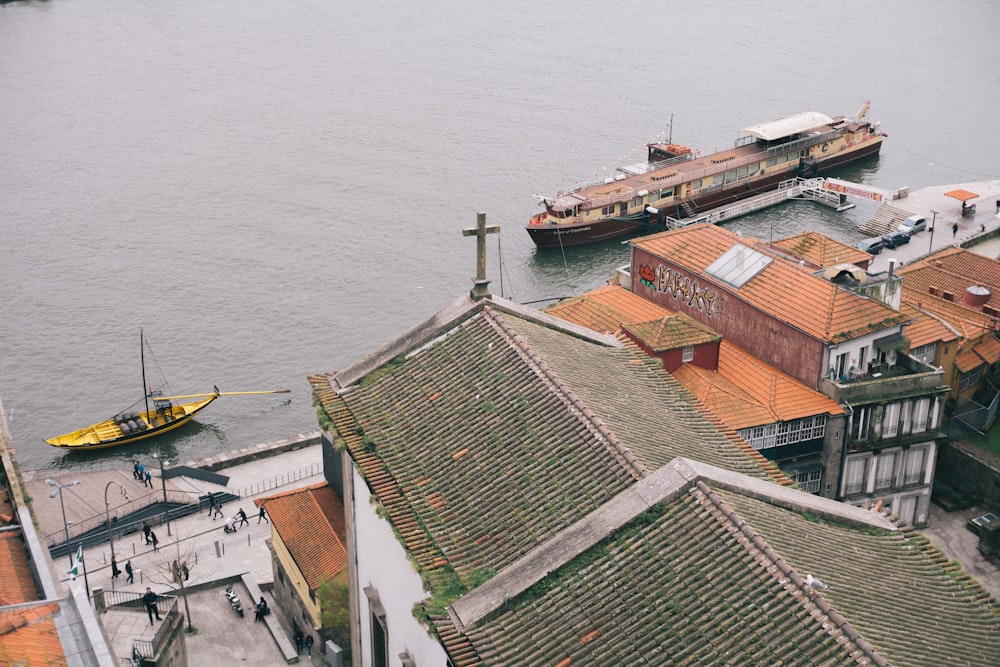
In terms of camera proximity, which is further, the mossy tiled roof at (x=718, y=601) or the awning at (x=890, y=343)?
the awning at (x=890, y=343)

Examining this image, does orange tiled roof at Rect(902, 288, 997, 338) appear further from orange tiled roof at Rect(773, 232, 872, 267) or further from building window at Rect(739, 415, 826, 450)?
building window at Rect(739, 415, 826, 450)

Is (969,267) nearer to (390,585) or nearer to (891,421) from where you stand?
(891,421)

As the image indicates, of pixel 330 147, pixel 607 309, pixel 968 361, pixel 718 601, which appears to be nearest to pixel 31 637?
pixel 718 601

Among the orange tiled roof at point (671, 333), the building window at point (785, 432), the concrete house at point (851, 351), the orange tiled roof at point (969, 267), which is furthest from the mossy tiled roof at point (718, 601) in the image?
the orange tiled roof at point (969, 267)

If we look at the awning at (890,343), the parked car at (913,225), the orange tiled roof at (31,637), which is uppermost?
the orange tiled roof at (31,637)

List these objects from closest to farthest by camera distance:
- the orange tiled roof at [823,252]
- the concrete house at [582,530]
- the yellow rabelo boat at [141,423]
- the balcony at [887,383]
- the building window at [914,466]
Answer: the concrete house at [582,530] → the balcony at [887,383] → the building window at [914,466] → the orange tiled roof at [823,252] → the yellow rabelo boat at [141,423]

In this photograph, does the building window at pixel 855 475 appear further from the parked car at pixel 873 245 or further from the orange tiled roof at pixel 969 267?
the parked car at pixel 873 245

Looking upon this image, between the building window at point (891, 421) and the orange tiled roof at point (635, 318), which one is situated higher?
the orange tiled roof at point (635, 318)
